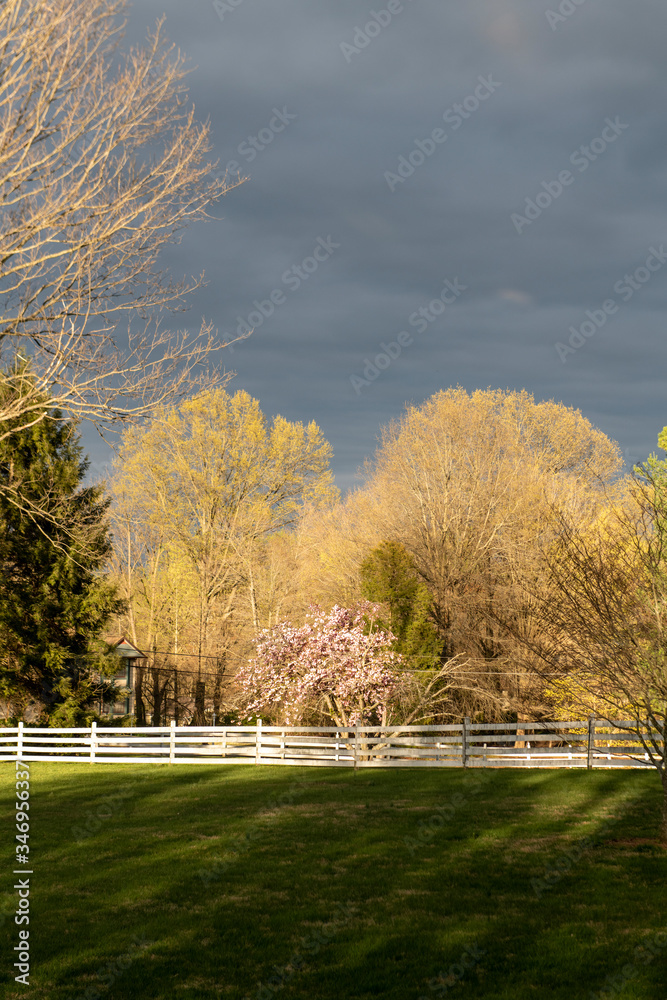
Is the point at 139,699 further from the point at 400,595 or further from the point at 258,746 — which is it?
the point at 258,746

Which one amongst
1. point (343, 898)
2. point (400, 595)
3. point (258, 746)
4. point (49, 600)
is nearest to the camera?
point (343, 898)

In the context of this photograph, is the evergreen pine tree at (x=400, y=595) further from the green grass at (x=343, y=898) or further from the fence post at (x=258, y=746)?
the green grass at (x=343, y=898)

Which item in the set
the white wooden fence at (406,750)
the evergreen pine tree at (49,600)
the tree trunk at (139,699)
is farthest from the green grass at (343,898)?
the tree trunk at (139,699)

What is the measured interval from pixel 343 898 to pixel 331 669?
14.8 metres

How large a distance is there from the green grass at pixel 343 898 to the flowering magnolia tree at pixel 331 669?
8.36 meters

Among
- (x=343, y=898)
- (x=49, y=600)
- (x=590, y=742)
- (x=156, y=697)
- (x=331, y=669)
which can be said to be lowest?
(x=156, y=697)

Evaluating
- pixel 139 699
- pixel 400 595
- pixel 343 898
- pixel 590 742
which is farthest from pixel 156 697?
pixel 343 898

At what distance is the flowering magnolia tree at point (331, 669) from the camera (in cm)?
2247

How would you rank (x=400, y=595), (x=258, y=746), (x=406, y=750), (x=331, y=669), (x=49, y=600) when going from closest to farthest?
(x=406, y=750)
(x=258, y=746)
(x=331, y=669)
(x=400, y=595)
(x=49, y=600)

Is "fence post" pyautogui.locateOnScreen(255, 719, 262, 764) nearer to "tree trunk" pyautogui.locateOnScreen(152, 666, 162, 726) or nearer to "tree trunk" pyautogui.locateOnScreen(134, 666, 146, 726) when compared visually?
"tree trunk" pyautogui.locateOnScreen(152, 666, 162, 726)

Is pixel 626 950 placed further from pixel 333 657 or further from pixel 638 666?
pixel 333 657

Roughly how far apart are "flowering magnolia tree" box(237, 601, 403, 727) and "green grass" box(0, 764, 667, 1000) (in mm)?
8362

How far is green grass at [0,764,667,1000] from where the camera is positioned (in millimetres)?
5703

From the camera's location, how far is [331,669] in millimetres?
22453
